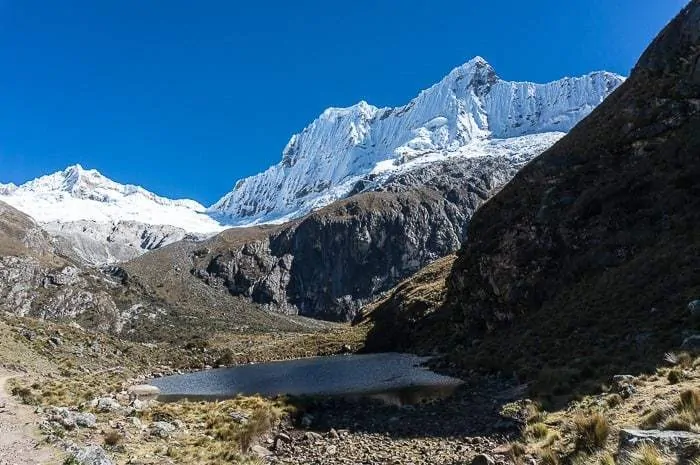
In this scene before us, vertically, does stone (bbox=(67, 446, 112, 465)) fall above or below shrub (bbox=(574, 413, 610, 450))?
below

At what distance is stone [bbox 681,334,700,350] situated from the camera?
22.7m

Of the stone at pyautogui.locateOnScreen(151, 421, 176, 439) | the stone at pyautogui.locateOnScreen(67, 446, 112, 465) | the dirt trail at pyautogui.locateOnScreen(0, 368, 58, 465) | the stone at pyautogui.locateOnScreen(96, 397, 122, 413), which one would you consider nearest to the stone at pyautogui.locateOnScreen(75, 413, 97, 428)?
the dirt trail at pyautogui.locateOnScreen(0, 368, 58, 465)

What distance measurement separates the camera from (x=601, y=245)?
51875mm

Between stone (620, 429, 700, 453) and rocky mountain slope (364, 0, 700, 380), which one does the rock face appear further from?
stone (620, 429, 700, 453)

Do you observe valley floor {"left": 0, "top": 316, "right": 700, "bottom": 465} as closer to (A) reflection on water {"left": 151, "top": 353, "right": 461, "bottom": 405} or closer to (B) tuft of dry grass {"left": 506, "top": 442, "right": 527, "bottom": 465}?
(B) tuft of dry grass {"left": 506, "top": 442, "right": 527, "bottom": 465}

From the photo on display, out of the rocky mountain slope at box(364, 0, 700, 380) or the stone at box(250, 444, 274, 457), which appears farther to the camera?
the rocky mountain slope at box(364, 0, 700, 380)

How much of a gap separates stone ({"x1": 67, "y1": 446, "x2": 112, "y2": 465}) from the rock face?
23649 mm

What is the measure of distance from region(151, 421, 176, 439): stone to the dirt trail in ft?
18.4

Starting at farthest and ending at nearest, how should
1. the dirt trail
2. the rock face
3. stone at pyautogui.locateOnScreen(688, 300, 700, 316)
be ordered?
the rock face
stone at pyautogui.locateOnScreen(688, 300, 700, 316)
the dirt trail

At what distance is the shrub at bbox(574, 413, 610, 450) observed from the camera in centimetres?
1509

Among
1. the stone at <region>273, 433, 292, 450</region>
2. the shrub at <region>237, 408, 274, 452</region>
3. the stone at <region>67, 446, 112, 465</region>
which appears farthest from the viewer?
the stone at <region>273, 433, 292, 450</region>

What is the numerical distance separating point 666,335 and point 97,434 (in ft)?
91.2

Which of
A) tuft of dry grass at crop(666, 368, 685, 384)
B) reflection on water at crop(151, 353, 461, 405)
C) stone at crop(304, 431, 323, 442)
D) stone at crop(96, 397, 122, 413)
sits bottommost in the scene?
stone at crop(304, 431, 323, 442)

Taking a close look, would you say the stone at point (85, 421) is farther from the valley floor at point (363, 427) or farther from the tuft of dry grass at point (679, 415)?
the tuft of dry grass at point (679, 415)
